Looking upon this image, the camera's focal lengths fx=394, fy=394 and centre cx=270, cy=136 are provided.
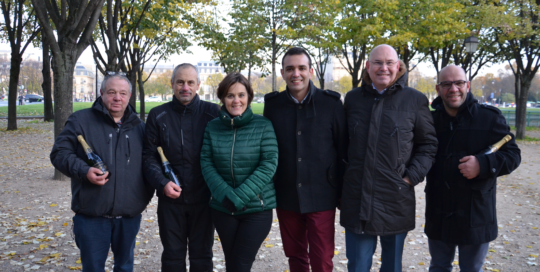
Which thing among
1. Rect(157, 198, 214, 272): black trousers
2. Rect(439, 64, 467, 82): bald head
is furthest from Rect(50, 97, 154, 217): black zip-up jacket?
Rect(439, 64, 467, 82): bald head

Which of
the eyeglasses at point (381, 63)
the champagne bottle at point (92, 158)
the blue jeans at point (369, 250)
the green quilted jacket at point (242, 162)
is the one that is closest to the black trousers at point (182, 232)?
the green quilted jacket at point (242, 162)

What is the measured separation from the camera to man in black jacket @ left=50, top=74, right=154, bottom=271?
3037mm

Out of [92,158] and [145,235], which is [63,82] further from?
[92,158]

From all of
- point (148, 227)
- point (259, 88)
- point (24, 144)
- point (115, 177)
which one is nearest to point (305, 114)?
point (115, 177)

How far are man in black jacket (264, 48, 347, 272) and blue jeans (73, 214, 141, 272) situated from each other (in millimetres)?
1278

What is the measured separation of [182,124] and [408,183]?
1.87 meters

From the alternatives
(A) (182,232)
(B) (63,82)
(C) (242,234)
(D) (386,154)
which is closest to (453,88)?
(D) (386,154)

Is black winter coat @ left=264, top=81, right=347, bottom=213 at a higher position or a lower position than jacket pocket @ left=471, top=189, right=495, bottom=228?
higher

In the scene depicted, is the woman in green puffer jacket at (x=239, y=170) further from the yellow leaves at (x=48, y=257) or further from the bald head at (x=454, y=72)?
the yellow leaves at (x=48, y=257)

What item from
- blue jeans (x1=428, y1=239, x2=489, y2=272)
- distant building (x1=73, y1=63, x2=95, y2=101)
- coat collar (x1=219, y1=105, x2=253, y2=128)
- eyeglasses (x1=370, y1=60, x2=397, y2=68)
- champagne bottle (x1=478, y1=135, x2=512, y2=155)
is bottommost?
blue jeans (x1=428, y1=239, x2=489, y2=272)

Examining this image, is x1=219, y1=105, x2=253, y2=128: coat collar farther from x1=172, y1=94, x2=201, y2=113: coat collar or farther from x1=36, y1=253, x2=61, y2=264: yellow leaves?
x1=36, y1=253, x2=61, y2=264: yellow leaves

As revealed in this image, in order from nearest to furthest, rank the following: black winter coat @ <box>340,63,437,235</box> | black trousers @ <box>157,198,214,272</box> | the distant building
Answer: black winter coat @ <box>340,63,437,235</box>, black trousers @ <box>157,198,214,272</box>, the distant building

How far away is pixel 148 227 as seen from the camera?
19.3ft

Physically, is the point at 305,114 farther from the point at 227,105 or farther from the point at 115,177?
the point at 115,177
